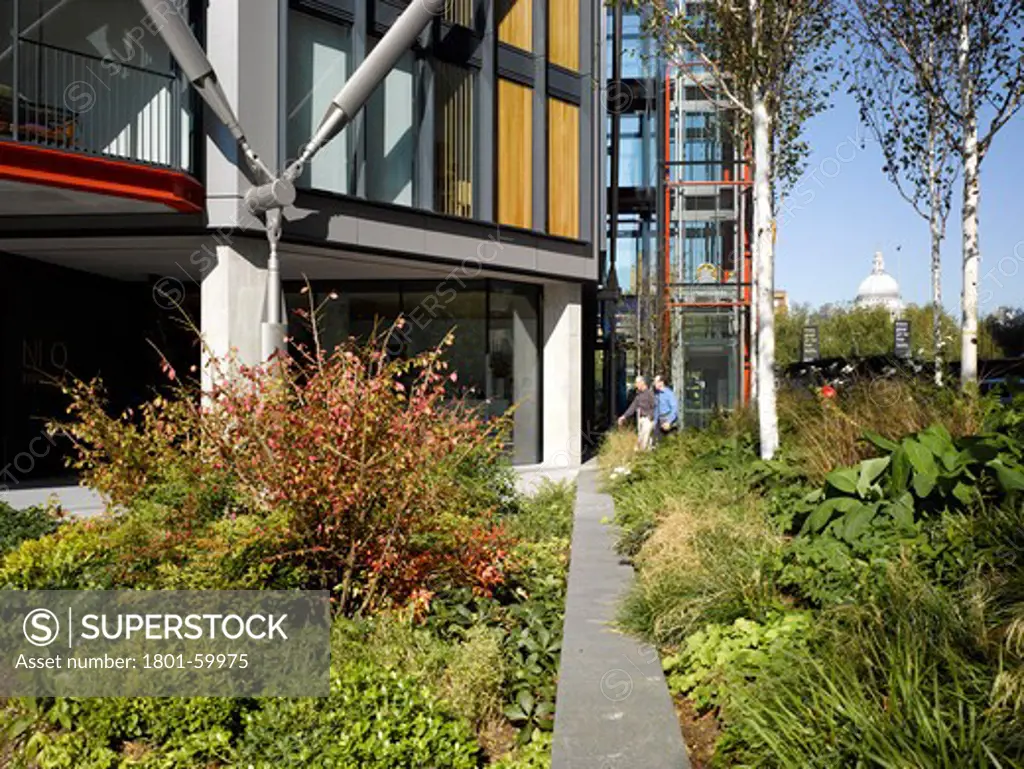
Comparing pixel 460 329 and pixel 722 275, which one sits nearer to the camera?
pixel 460 329

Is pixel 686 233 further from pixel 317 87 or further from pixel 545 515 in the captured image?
pixel 545 515

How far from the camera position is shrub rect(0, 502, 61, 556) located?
778cm

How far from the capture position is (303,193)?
15211mm

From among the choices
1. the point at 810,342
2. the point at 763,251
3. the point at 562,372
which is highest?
the point at 763,251

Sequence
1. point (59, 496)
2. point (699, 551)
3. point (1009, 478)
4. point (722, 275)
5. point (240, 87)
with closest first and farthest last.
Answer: point (1009, 478), point (699, 551), point (240, 87), point (59, 496), point (722, 275)

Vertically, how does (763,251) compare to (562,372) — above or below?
above

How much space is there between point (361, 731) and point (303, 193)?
12.3 meters

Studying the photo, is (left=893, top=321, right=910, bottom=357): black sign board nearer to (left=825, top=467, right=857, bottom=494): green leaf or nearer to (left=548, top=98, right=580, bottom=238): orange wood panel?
(left=548, top=98, right=580, bottom=238): orange wood panel

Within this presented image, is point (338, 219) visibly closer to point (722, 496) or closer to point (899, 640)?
point (722, 496)

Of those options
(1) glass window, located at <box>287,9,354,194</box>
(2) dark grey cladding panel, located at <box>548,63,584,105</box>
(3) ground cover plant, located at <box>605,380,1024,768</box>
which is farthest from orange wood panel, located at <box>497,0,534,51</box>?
(3) ground cover plant, located at <box>605,380,1024,768</box>

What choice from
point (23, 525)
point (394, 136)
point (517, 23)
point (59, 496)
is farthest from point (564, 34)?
point (23, 525)

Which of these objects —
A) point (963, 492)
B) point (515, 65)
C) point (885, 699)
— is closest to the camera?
point (885, 699)

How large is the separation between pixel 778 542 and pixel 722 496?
88.7 inches

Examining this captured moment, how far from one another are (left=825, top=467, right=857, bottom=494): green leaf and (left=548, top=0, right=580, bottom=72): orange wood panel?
16503mm
